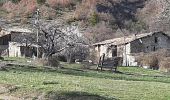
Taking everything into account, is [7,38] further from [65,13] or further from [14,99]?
[14,99]

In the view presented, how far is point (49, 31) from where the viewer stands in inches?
2200

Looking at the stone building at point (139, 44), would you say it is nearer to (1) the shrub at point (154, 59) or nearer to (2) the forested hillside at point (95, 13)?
(1) the shrub at point (154, 59)

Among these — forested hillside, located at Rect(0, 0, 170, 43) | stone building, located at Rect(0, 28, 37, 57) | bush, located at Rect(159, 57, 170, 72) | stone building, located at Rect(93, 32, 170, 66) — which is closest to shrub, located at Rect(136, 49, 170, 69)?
bush, located at Rect(159, 57, 170, 72)

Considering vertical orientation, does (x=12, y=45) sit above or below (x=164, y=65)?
above

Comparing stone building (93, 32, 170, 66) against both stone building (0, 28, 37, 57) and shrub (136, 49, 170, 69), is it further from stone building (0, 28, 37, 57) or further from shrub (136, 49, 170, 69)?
stone building (0, 28, 37, 57)

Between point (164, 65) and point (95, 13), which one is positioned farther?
point (95, 13)

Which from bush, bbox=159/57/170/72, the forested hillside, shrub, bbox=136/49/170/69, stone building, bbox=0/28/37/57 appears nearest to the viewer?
bush, bbox=159/57/170/72

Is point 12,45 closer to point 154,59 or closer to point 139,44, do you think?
point 139,44

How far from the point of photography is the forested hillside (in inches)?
4628

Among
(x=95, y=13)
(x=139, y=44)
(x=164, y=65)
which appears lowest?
(x=164, y=65)

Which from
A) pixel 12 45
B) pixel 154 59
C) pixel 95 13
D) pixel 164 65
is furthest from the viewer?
pixel 95 13

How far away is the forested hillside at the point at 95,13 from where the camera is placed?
4628 inches

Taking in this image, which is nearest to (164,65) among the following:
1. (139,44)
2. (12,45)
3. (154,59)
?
(154,59)

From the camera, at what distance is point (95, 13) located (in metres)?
126
